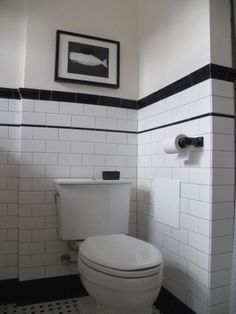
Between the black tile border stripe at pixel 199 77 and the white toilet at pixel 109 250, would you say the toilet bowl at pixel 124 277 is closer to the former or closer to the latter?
the white toilet at pixel 109 250

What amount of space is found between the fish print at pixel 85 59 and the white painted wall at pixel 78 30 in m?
0.15

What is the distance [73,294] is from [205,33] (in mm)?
1846

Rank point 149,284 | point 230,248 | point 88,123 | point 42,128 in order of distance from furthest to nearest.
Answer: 1. point 88,123
2. point 42,128
3. point 230,248
4. point 149,284

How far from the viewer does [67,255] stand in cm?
174

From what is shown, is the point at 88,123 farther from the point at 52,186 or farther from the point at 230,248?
the point at 230,248

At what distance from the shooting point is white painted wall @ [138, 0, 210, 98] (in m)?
1.37

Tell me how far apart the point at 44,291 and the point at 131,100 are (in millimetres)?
1525

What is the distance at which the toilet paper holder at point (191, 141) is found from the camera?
1.32m

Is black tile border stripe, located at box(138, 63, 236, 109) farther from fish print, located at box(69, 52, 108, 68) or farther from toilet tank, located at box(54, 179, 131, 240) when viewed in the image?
toilet tank, located at box(54, 179, 131, 240)

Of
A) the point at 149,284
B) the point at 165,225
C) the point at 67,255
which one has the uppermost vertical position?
the point at 165,225

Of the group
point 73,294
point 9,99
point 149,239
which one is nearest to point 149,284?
point 149,239

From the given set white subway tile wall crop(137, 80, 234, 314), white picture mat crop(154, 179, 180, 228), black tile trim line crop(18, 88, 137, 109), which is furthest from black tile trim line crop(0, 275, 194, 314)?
black tile trim line crop(18, 88, 137, 109)

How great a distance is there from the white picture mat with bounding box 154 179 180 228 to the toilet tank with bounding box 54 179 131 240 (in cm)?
21

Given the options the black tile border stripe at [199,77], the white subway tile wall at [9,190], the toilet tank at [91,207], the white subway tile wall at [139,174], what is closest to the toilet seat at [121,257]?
the toilet tank at [91,207]
